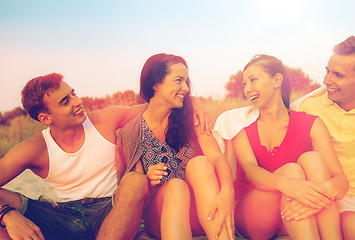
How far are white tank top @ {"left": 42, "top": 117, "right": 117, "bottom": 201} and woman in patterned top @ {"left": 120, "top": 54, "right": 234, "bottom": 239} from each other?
190mm

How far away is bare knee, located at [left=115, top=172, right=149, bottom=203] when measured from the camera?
2439 millimetres

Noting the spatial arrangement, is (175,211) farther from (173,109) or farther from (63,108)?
(63,108)

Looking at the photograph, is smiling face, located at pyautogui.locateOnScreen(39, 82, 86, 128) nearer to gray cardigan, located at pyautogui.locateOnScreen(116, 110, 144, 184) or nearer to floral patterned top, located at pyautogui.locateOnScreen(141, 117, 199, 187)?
gray cardigan, located at pyautogui.locateOnScreen(116, 110, 144, 184)

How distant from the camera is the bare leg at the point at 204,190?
2.41 metres

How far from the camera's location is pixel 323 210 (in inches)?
98.8

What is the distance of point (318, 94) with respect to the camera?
10.6 feet

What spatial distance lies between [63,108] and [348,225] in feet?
7.74

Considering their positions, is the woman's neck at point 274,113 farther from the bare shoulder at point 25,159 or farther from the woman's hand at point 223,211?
the bare shoulder at point 25,159

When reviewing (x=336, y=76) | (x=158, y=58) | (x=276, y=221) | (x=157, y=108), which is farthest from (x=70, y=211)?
(x=336, y=76)

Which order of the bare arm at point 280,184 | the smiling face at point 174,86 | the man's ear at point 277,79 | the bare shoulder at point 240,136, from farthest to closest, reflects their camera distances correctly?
1. the man's ear at point 277,79
2. the bare shoulder at point 240,136
3. the smiling face at point 174,86
4. the bare arm at point 280,184

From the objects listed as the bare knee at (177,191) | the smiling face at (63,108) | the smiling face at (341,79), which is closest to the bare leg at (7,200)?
the smiling face at (63,108)

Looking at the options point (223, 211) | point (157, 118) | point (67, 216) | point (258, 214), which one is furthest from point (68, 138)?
point (258, 214)

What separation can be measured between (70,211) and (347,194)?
230cm

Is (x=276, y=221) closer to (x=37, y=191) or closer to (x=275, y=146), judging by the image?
(x=275, y=146)
